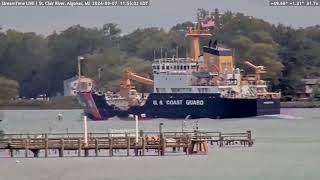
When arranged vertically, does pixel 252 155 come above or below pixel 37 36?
below

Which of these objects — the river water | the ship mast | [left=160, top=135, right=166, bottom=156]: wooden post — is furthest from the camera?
the ship mast

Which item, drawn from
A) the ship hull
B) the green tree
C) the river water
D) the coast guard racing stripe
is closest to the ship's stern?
the ship hull

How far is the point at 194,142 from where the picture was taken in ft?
184

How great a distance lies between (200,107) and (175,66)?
6.54 metres

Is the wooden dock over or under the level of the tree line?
under

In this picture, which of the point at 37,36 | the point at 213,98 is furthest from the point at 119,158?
the point at 37,36

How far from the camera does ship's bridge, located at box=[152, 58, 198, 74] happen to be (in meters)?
109

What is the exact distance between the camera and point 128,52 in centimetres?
15475

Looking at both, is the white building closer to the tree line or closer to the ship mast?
the tree line

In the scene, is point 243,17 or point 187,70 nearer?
point 187,70

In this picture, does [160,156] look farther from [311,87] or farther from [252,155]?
[311,87]

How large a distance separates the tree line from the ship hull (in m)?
25.1

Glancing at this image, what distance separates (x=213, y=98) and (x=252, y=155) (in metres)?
49.7

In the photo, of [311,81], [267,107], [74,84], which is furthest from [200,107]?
[311,81]
